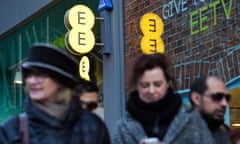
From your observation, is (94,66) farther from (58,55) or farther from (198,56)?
(58,55)

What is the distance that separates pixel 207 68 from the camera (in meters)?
7.91

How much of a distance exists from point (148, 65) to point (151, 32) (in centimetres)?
530

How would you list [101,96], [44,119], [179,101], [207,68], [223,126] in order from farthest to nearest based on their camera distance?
1. [101,96]
2. [207,68]
3. [223,126]
4. [179,101]
5. [44,119]

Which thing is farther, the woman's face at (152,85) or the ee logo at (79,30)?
the ee logo at (79,30)

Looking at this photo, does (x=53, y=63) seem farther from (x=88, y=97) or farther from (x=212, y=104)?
(x=88, y=97)

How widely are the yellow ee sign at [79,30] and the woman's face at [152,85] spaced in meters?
6.35

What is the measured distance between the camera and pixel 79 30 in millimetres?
10125

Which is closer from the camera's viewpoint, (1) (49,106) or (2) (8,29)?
(1) (49,106)

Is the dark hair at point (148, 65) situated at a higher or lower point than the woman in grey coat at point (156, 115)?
higher

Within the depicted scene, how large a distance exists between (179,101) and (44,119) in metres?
0.89

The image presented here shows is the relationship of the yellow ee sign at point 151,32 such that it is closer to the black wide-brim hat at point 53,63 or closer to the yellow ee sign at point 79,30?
the yellow ee sign at point 79,30

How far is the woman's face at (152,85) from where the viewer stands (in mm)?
3600

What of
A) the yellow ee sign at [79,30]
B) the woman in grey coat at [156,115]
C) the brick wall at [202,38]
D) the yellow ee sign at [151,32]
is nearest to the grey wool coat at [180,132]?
the woman in grey coat at [156,115]

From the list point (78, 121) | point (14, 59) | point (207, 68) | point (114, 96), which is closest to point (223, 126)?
point (78, 121)
